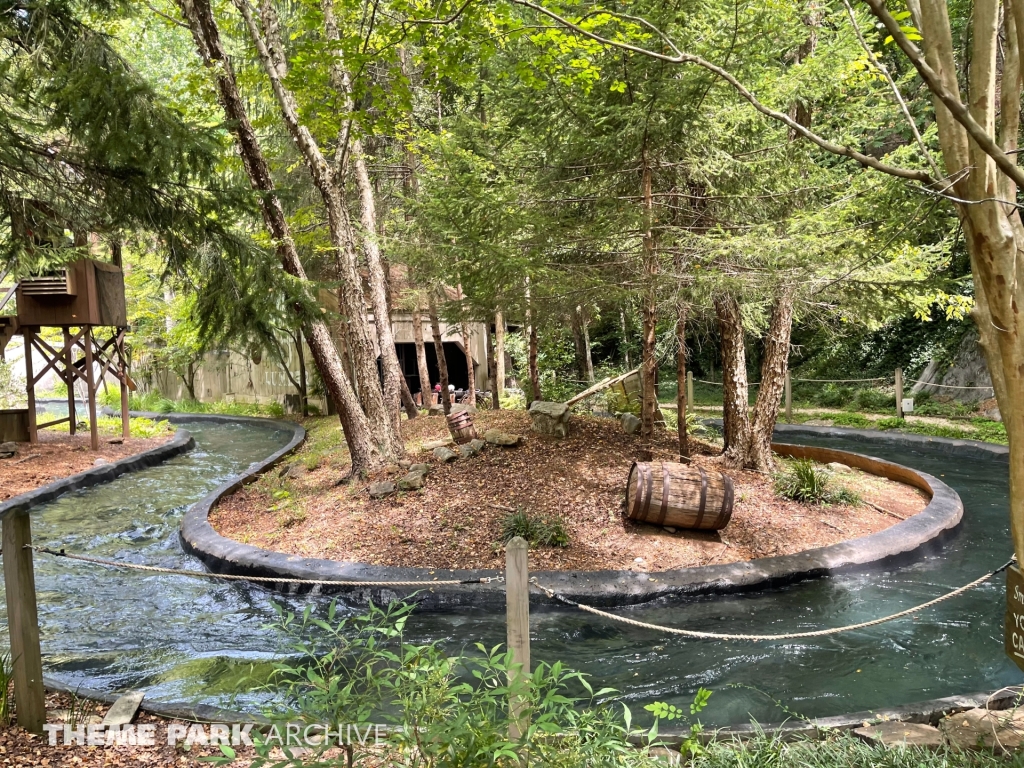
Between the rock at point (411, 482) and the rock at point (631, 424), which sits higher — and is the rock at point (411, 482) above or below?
below

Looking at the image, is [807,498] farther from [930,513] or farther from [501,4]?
[501,4]

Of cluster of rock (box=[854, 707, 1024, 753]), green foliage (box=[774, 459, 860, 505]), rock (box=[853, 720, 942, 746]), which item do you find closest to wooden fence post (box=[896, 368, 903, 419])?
green foliage (box=[774, 459, 860, 505])

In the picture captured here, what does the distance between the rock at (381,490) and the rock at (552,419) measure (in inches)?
92.2

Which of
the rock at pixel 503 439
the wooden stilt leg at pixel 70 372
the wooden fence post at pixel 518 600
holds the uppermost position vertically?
the wooden stilt leg at pixel 70 372

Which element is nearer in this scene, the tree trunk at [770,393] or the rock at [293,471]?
the tree trunk at [770,393]

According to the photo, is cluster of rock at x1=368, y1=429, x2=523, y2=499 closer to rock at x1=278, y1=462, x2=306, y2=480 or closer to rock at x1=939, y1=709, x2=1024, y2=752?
rock at x1=278, y1=462, x2=306, y2=480

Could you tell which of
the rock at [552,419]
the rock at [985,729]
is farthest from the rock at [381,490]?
the rock at [985,729]

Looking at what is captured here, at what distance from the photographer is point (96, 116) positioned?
493cm

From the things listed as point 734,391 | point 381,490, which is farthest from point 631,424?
point 381,490

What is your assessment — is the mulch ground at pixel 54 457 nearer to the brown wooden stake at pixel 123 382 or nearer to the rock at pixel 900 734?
the brown wooden stake at pixel 123 382

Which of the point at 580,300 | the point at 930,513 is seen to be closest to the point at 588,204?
the point at 580,300

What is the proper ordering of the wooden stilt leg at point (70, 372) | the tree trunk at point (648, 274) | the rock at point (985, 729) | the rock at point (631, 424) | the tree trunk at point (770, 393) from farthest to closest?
the wooden stilt leg at point (70, 372) < the rock at point (631, 424) < the tree trunk at point (770, 393) < the tree trunk at point (648, 274) < the rock at point (985, 729)

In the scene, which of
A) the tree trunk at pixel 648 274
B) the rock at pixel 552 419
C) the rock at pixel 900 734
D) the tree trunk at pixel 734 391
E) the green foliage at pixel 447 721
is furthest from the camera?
the rock at pixel 552 419

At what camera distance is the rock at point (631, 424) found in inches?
383
